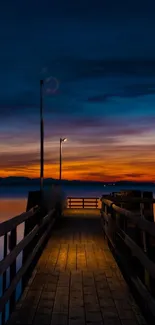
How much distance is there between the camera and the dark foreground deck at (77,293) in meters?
5.71

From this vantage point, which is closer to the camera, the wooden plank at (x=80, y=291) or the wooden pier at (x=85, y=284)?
the wooden pier at (x=85, y=284)

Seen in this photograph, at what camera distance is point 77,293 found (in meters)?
7.15

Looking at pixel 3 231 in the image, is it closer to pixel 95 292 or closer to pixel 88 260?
pixel 95 292

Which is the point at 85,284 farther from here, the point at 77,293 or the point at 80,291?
the point at 77,293

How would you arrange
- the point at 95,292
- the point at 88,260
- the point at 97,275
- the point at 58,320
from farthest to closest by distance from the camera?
1. the point at 88,260
2. the point at 97,275
3. the point at 95,292
4. the point at 58,320

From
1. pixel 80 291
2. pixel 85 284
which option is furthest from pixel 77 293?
pixel 85 284

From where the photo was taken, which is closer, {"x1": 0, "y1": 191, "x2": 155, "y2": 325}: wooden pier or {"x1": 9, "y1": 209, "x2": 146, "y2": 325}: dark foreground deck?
{"x1": 0, "y1": 191, "x2": 155, "y2": 325}: wooden pier

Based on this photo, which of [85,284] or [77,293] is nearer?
[77,293]

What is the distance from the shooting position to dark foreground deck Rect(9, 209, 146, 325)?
225 inches

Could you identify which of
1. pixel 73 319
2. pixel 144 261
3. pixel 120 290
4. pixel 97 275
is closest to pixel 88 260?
pixel 97 275

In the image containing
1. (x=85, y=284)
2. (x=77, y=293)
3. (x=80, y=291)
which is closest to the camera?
(x=77, y=293)

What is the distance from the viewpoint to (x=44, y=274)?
8727mm

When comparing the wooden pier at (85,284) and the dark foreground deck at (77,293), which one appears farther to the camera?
the dark foreground deck at (77,293)

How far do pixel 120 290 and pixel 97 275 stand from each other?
1382mm
